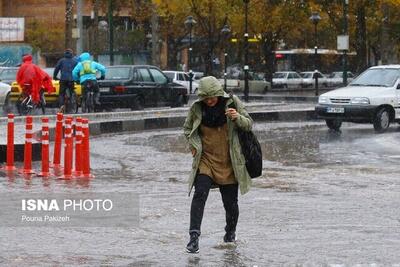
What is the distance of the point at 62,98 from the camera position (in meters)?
30.3

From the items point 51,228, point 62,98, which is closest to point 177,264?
point 51,228

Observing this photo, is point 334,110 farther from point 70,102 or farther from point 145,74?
point 145,74

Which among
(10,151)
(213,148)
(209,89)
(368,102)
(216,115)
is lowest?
(10,151)

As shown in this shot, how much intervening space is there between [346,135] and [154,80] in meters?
9.97

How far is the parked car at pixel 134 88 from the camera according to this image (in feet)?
110

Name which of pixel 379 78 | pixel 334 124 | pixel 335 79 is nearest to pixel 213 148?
pixel 334 124

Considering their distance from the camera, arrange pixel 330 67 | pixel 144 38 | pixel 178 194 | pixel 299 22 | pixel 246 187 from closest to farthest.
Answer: pixel 246 187 → pixel 178 194 → pixel 299 22 → pixel 144 38 → pixel 330 67

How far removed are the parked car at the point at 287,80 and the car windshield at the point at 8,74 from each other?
129 ft

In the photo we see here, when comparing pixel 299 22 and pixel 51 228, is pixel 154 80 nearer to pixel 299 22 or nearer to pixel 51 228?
Answer: pixel 51 228

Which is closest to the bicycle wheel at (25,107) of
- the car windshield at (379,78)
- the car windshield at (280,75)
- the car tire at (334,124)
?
the car tire at (334,124)

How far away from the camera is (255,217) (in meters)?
12.1

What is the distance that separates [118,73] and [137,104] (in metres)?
1.06

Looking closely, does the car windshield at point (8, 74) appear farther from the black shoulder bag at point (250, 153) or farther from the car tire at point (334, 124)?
the black shoulder bag at point (250, 153)

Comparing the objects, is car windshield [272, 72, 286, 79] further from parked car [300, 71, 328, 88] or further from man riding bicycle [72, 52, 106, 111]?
man riding bicycle [72, 52, 106, 111]
